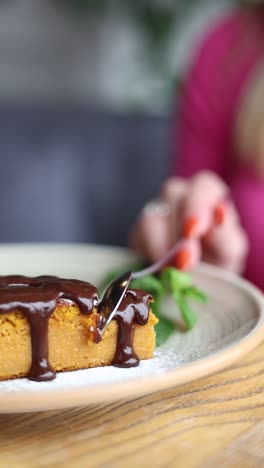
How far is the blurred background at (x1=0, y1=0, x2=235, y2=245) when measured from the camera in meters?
1.77

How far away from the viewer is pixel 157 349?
2.12ft

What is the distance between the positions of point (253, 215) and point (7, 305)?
74cm

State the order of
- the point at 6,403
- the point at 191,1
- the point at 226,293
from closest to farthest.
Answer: the point at 6,403, the point at 226,293, the point at 191,1

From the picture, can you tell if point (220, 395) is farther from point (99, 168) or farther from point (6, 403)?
point (99, 168)

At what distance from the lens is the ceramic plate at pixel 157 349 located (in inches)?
18.6

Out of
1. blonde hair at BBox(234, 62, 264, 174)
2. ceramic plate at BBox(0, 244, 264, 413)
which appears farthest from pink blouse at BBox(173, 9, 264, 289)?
ceramic plate at BBox(0, 244, 264, 413)

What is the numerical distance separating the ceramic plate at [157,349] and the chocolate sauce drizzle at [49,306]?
15 millimetres

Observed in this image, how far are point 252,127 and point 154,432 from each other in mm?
865

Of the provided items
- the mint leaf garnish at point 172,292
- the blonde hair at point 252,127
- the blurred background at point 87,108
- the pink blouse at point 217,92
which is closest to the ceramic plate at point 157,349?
the mint leaf garnish at point 172,292

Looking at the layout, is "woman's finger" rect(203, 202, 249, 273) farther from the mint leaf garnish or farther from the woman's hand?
the mint leaf garnish

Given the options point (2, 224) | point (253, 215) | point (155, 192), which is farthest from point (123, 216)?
point (253, 215)

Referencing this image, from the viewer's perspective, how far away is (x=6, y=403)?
1.52 ft

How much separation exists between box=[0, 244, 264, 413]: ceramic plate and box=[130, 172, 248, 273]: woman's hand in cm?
5

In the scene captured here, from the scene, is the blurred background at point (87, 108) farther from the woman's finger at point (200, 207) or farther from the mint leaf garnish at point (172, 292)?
the mint leaf garnish at point (172, 292)
